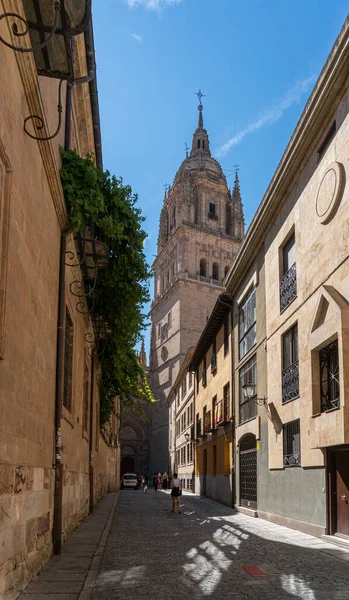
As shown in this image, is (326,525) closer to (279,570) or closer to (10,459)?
(279,570)

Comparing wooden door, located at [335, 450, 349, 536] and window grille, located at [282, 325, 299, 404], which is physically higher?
window grille, located at [282, 325, 299, 404]

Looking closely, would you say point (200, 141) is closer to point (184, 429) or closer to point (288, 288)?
point (184, 429)

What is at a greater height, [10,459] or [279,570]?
[10,459]

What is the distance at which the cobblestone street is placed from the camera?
691 centimetres

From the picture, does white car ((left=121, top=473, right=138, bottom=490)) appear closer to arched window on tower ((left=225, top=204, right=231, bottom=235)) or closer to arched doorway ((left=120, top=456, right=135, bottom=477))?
arched doorway ((left=120, top=456, right=135, bottom=477))

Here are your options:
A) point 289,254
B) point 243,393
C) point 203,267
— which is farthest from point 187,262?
→ point 289,254

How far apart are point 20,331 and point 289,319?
9877 mm

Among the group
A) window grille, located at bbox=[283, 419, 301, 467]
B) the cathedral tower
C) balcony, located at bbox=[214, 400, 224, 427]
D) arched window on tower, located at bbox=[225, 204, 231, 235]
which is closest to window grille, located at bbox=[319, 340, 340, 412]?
window grille, located at bbox=[283, 419, 301, 467]

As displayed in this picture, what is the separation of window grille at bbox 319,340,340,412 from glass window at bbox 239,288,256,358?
6729 millimetres

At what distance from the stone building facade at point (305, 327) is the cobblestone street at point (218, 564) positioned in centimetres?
121

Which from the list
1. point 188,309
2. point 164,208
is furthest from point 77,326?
point 164,208

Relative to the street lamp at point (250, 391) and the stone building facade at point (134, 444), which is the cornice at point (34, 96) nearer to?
the street lamp at point (250, 391)

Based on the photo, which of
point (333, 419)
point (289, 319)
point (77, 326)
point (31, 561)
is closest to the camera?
point (31, 561)

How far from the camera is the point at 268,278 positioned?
17281mm
